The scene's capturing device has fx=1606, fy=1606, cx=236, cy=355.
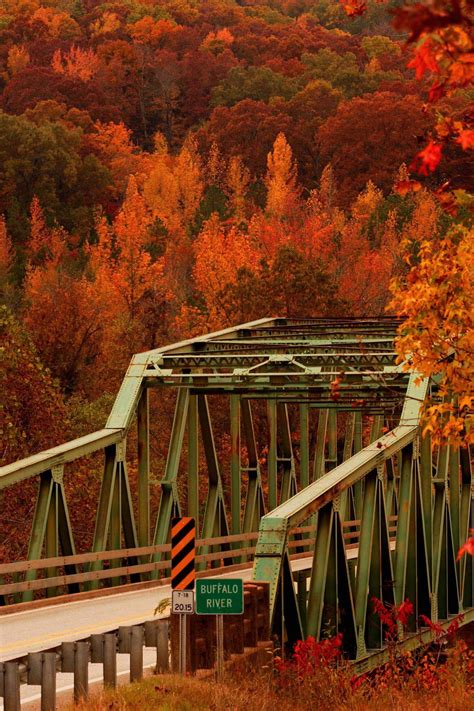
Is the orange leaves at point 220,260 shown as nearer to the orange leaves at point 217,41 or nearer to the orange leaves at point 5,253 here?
the orange leaves at point 5,253

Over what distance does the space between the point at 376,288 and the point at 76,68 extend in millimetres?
96932

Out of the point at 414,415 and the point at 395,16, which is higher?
the point at 395,16

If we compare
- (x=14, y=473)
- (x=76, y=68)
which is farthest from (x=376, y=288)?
(x=76, y=68)

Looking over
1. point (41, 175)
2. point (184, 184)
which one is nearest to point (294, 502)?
point (41, 175)

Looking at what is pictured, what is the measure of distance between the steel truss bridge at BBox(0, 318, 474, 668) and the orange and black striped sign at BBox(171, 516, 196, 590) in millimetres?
1734

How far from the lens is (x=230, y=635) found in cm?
1550

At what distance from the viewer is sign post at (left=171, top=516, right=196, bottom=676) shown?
14406mm

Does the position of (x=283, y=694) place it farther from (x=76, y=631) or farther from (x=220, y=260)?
(x=220, y=260)

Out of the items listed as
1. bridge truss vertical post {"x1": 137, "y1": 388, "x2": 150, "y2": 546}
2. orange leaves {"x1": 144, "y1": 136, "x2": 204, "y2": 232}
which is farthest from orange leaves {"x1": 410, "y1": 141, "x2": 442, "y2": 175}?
orange leaves {"x1": 144, "y1": 136, "x2": 204, "y2": 232}

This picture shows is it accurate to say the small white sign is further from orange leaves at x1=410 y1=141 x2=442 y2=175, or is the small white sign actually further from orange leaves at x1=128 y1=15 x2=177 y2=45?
orange leaves at x1=128 y1=15 x2=177 y2=45

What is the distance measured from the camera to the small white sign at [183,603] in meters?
14.5

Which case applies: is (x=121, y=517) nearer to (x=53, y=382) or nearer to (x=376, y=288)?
(x=53, y=382)

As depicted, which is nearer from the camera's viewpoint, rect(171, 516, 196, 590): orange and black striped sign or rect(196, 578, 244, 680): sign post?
rect(196, 578, 244, 680): sign post

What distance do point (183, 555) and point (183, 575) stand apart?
30 cm
